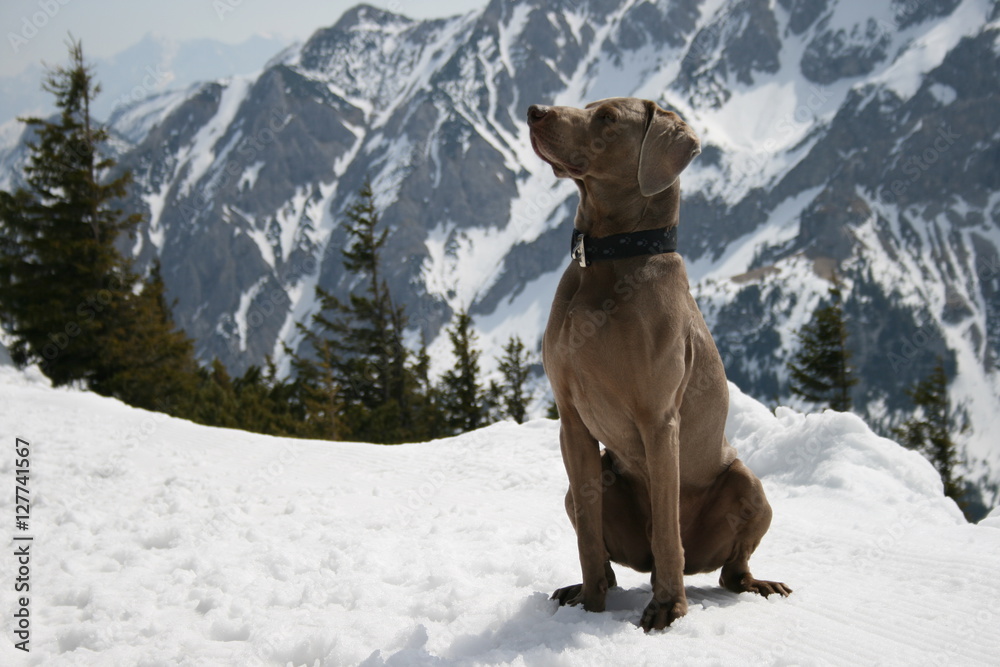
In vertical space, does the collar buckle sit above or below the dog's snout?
below

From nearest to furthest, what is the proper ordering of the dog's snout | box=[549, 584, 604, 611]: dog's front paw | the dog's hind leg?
the dog's snout → box=[549, 584, 604, 611]: dog's front paw → the dog's hind leg

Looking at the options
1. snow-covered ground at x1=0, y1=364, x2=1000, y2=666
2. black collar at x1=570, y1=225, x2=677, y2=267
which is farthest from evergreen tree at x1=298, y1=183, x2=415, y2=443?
black collar at x1=570, y1=225, x2=677, y2=267

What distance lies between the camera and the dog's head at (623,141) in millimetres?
3484

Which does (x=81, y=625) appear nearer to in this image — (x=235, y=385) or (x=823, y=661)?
(x=823, y=661)

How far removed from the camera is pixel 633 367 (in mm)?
3527

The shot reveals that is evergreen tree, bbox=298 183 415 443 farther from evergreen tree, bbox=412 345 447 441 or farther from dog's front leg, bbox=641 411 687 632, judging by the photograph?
dog's front leg, bbox=641 411 687 632

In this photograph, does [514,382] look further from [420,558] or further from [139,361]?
[420,558]

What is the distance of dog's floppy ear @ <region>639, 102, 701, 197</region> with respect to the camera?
351cm

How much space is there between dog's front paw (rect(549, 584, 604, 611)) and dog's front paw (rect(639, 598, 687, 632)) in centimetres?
28

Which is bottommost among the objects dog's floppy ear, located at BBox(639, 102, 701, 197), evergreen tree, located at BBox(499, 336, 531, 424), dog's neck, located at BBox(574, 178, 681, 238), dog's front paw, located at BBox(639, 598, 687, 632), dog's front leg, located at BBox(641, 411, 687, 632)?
dog's front paw, located at BBox(639, 598, 687, 632)

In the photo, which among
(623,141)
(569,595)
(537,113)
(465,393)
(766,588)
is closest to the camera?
(537,113)

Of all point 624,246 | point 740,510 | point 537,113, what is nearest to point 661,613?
point 740,510

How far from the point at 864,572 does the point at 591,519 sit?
7.92 feet

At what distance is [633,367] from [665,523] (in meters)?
0.82
